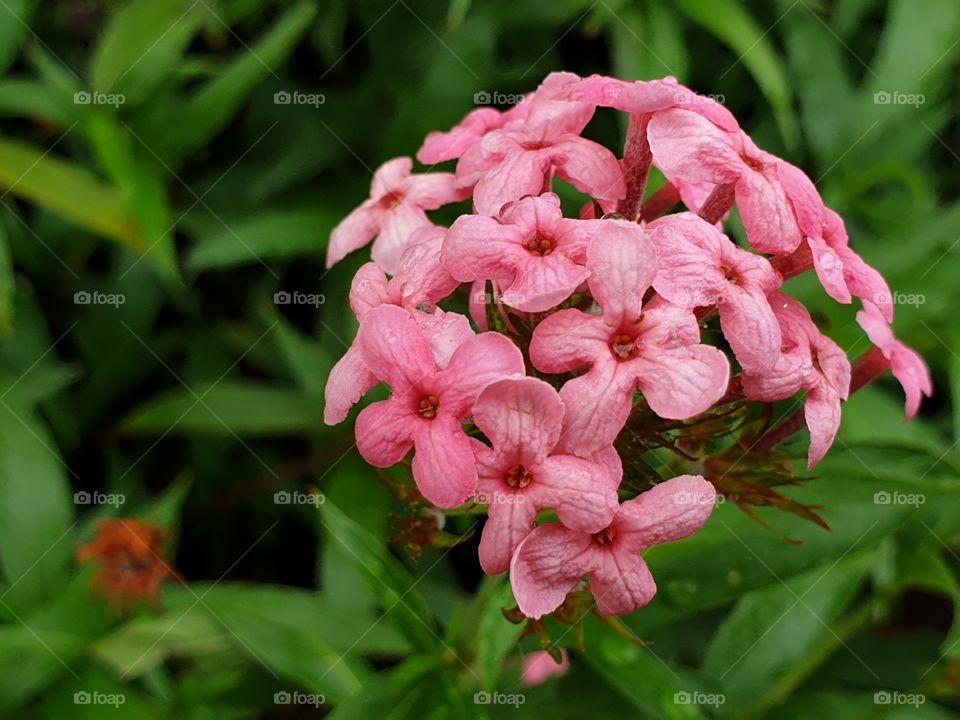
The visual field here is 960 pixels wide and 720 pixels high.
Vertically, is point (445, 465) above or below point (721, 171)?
below

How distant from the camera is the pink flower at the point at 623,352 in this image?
1.07 meters

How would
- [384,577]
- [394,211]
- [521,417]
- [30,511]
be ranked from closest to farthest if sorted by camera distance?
[521,417], [394,211], [384,577], [30,511]

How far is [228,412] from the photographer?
251 centimetres

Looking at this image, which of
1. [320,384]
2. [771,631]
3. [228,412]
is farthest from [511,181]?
[228,412]

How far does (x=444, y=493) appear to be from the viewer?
3.53 feet

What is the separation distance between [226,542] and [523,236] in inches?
73.4

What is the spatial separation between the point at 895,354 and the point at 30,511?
1.84 meters

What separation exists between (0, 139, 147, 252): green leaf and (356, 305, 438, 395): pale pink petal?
1435mm

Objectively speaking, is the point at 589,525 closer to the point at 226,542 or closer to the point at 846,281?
the point at 846,281

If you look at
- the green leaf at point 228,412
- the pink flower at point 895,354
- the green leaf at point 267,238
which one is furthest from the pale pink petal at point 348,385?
the green leaf at point 228,412

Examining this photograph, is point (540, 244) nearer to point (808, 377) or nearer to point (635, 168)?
point (635, 168)

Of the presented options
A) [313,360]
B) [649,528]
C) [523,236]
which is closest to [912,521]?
[649,528]

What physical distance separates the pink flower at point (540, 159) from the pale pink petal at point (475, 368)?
21cm

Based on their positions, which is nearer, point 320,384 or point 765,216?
point 765,216
